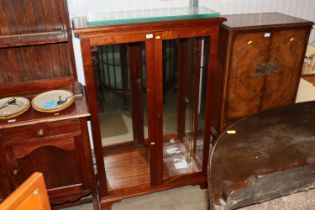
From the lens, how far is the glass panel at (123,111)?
6.79 ft

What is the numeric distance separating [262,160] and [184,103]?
124 centimetres

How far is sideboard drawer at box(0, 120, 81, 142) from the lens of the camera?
1846 mm

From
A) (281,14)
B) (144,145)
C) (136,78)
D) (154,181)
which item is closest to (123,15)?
(136,78)

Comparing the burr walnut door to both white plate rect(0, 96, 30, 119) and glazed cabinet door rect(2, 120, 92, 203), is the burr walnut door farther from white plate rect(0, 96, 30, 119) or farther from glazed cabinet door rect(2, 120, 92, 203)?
white plate rect(0, 96, 30, 119)

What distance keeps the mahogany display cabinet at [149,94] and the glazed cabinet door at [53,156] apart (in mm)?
121

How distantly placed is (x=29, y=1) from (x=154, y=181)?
1.58 metres

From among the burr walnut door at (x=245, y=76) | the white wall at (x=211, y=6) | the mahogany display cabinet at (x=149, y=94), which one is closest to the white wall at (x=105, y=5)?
the white wall at (x=211, y=6)

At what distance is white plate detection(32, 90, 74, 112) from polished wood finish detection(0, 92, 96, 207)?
33mm

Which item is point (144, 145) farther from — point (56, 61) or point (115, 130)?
point (56, 61)

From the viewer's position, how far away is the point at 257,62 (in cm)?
237

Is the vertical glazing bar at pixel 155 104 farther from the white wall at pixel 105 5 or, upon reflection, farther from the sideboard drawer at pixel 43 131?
the white wall at pixel 105 5

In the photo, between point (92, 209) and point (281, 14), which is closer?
point (92, 209)

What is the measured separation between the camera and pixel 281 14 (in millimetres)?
2602

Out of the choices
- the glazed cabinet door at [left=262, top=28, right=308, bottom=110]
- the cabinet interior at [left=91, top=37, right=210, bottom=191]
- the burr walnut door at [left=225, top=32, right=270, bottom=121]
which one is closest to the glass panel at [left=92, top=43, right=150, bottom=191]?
the cabinet interior at [left=91, top=37, right=210, bottom=191]
